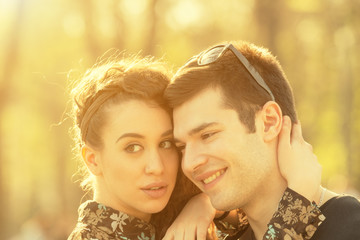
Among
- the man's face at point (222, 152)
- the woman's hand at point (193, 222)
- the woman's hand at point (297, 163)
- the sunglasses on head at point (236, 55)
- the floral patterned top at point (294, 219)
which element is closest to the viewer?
the floral patterned top at point (294, 219)

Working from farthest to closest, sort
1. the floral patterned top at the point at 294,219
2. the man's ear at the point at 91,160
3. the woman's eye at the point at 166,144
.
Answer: the man's ear at the point at 91,160, the woman's eye at the point at 166,144, the floral patterned top at the point at 294,219

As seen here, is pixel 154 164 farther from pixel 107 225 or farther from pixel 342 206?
pixel 342 206

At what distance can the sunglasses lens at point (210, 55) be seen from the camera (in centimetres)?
456

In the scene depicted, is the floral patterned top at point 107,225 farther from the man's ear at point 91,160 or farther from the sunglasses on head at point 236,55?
the sunglasses on head at point 236,55

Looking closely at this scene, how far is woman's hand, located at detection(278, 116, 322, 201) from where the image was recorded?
420 centimetres

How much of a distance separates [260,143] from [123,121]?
1016 mm

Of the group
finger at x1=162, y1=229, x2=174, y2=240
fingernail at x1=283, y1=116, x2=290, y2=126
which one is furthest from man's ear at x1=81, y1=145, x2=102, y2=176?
fingernail at x1=283, y1=116, x2=290, y2=126

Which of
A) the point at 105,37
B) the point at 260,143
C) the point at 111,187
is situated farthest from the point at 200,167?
the point at 105,37

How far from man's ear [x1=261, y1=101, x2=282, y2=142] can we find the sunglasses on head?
0.25 ft

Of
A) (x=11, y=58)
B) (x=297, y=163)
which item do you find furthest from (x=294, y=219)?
(x=11, y=58)

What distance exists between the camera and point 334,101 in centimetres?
2961

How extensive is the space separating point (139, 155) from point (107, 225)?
1.89 ft

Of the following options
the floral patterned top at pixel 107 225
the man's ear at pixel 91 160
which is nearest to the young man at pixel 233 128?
the floral patterned top at pixel 107 225

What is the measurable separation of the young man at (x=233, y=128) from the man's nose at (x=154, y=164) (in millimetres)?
196
